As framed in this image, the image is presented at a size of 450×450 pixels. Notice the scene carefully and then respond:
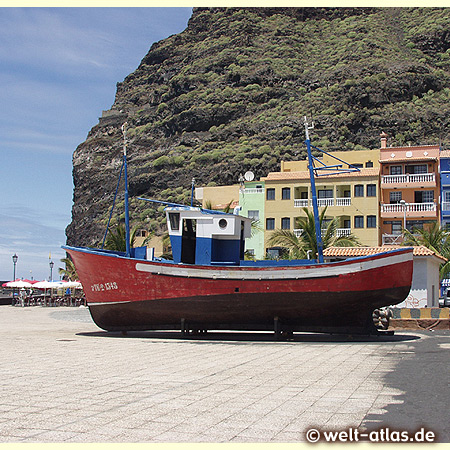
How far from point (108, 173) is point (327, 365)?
105541 millimetres

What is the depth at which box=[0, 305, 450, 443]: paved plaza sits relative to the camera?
6965mm

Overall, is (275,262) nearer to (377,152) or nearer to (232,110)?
(377,152)

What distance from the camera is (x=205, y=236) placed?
19.7 meters

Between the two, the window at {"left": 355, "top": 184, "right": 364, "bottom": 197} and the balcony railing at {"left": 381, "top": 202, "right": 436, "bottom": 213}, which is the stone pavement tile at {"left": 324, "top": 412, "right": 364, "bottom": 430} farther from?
the balcony railing at {"left": 381, "top": 202, "right": 436, "bottom": 213}

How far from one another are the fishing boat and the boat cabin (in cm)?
3

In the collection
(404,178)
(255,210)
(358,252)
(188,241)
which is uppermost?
(404,178)

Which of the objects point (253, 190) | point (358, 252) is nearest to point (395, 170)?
point (253, 190)

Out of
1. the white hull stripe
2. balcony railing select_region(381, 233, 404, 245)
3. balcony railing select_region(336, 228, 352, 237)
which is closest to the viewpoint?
the white hull stripe

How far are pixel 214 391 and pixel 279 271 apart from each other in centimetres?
921

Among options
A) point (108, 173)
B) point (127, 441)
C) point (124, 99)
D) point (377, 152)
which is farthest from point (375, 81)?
point (127, 441)

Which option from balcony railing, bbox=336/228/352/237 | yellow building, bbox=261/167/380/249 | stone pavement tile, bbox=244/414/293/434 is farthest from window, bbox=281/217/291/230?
stone pavement tile, bbox=244/414/293/434

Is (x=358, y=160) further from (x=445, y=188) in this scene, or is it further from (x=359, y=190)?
(x=359, y=190)

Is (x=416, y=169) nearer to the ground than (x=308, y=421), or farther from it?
farther from it

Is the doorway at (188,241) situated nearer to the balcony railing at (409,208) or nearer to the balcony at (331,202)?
the balcony at (331,202)
